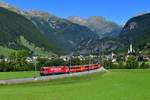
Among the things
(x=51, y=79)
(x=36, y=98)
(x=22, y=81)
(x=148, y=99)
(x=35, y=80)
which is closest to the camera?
(x=148, y=99)

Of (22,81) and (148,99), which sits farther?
(22,81)

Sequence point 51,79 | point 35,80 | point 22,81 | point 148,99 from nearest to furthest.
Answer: point 148,99, point 22,81, point 35,80, point 51,79

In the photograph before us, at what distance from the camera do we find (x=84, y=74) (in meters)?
150

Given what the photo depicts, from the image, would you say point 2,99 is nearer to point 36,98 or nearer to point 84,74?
point 36,98

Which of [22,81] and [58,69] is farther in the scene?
[58,69]

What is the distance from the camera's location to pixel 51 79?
419 feet

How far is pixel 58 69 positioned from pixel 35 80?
40364mm

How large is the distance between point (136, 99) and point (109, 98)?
417 centimetres

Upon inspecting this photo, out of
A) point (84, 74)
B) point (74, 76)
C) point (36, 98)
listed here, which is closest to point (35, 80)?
point (74, 76)

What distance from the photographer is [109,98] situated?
58.4 m

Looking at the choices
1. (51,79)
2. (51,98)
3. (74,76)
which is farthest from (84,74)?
(51,98)

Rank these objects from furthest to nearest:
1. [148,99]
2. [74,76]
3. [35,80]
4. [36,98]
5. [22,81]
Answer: [74,76] → [35,80] → [22,81] → [36,98] → [148,99]

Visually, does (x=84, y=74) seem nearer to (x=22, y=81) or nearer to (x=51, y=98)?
(x=22, y=81)

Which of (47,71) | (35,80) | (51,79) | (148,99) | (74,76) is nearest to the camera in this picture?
(148,99)
